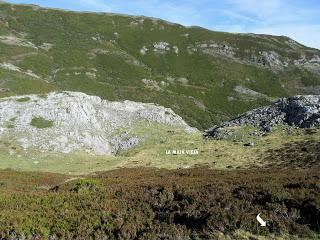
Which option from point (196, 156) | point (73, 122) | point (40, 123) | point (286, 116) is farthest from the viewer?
point (73, 122)

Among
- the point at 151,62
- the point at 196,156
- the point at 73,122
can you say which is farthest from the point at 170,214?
the point at 151,62

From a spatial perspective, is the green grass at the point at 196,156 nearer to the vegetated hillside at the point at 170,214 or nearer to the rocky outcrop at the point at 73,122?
the rocky outcrop at the point at 73,122

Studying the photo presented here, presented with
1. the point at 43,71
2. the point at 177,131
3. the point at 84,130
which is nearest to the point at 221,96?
the point at 43,71

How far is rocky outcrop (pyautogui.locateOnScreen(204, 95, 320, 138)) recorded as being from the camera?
58019 mm

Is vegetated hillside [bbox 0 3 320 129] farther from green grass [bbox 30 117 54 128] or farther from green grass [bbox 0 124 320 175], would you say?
green grass [bbox 0 124 320 175]

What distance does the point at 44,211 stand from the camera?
16.7m

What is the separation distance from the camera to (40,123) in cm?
5953

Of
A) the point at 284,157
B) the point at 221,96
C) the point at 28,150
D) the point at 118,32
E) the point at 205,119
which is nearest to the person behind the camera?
the point at 284,157

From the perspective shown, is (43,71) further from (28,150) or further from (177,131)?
(28,150)

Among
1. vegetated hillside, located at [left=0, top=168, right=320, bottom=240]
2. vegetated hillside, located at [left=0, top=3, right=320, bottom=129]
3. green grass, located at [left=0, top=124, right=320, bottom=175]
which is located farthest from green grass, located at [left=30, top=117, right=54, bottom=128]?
vegetated hillside, located at [left=0, top=168, right=320, bottom=240]

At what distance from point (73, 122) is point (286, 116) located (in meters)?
31.0

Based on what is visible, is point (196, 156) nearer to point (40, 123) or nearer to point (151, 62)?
point (40, 123)

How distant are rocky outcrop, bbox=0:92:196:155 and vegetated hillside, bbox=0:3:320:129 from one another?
90.7 ft

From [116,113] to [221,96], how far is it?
65537mm
